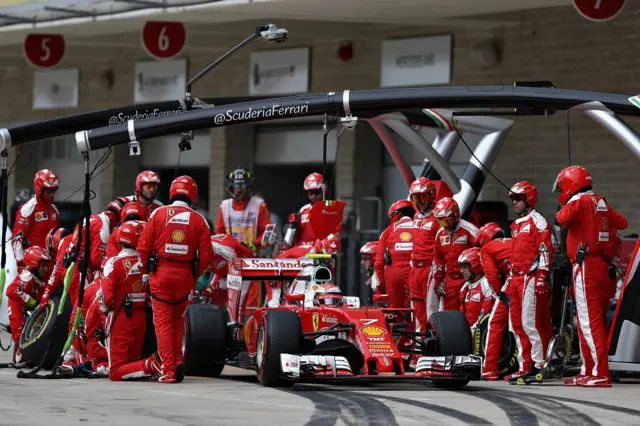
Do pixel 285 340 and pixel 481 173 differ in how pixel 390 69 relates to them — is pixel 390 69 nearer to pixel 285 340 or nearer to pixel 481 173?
pixel 481 173

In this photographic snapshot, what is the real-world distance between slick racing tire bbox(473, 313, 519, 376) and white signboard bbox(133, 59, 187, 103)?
A: 39.5ft

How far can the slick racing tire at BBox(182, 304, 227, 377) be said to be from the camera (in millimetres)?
13352

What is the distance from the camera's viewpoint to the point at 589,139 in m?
20.1

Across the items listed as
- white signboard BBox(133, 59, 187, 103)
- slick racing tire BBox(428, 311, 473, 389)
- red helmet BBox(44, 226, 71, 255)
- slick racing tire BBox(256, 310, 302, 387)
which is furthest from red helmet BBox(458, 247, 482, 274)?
white signboard BBox(133, 59, 187, 103)

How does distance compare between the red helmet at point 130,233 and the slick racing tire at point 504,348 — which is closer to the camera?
the red helmet at point 130,233

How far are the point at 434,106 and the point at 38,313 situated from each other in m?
4.55

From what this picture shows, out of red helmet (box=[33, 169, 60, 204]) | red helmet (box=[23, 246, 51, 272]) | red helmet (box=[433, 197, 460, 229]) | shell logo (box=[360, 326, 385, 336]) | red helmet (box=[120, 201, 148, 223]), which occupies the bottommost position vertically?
shell logo (box=[360, 326, 385, 336])

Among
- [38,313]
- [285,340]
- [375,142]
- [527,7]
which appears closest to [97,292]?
[38,313]

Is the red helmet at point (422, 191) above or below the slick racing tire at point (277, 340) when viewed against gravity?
above

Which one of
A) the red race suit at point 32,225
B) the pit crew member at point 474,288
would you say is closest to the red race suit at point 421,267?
the pit crew member at point 474,288

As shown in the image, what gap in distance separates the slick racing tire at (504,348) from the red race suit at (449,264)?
77 cm

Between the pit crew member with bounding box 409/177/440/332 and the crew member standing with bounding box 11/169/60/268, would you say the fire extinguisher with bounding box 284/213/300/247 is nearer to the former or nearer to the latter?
the pit crew member with bounding box 409/177/440/332

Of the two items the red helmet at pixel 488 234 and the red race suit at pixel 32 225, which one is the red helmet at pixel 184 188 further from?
the red race suit at pixel 32 225

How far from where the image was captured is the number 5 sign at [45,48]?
24.8 m
